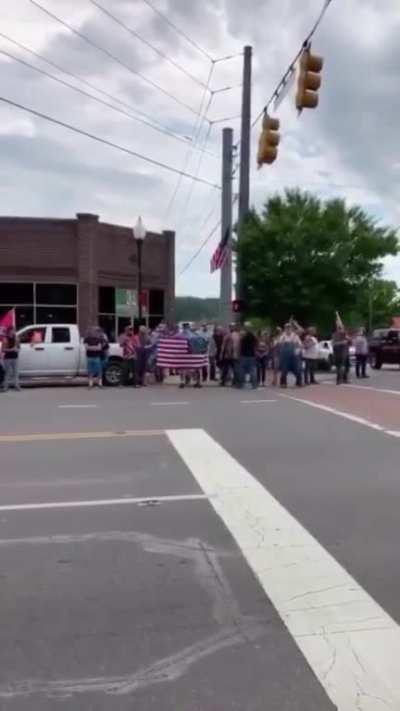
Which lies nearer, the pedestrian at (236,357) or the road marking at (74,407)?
the road marking at (74,407)

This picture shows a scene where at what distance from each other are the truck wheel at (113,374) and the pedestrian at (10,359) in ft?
8.01

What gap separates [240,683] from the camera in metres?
3.90

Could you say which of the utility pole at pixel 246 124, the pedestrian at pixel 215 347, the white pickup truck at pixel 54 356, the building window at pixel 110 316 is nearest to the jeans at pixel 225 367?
the pedestrian at pixel 215 347

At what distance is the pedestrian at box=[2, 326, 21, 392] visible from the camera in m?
19.8

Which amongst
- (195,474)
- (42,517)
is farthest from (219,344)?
(42,517)

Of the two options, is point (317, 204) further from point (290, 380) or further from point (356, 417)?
point (356, 417)

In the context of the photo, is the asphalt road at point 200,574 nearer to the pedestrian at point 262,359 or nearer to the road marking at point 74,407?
the road marking at point 74,407

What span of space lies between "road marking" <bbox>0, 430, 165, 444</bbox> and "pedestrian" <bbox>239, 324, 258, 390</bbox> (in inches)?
325

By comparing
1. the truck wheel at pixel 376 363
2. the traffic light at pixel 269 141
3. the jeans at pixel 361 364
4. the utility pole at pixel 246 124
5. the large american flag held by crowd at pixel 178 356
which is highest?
the utility pole at pixel 246 124

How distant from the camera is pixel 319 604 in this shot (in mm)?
4926

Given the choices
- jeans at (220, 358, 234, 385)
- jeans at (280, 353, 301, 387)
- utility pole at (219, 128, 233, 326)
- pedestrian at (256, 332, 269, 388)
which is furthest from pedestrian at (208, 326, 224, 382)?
utility pole at (219, 128, 233, 326)

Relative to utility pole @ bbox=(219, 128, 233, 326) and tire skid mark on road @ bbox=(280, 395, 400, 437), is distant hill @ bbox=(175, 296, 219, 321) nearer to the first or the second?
utility pole @ bbox=(219, 128, 233, 326)

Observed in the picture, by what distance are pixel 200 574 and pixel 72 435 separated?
6598mm

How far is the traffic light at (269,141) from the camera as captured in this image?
52.1 ft
